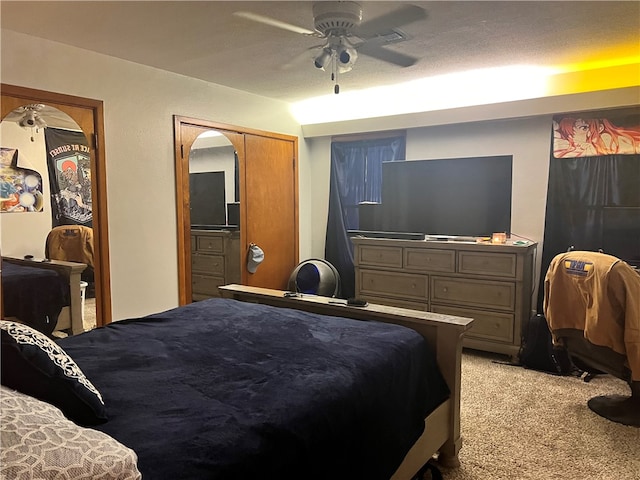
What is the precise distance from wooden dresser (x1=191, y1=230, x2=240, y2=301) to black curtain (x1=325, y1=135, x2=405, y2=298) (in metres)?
1.26

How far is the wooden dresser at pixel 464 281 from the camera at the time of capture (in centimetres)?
379

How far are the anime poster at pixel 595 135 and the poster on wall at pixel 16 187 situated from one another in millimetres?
4031

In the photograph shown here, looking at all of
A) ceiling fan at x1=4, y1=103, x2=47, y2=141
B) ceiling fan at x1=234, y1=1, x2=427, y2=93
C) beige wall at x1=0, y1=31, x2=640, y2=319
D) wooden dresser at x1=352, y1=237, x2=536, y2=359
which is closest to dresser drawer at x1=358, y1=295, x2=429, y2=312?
wooden dresser at x1=352, y1=237, x2=536, y2=359

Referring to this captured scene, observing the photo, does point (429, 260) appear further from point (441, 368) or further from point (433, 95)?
point (441, 368)

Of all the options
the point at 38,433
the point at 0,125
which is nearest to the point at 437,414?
the point at 38,433

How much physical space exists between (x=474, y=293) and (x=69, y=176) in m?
3.24

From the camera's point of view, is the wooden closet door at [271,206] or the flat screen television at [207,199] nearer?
the flat screen television at [207,199]

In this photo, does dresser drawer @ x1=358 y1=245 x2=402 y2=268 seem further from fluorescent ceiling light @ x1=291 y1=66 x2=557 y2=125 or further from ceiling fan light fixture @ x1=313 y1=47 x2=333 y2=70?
ceiling fan light fixture @ x1=313 y1=47 x2=333 y2=70

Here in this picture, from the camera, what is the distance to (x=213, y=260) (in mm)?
4301

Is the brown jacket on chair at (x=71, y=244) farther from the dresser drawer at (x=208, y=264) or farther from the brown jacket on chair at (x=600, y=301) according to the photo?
the brown jacket on chair at (x=600, y=301)

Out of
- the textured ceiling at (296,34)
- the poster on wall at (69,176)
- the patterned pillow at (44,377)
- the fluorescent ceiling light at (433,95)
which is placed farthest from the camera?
the fluorescent ceiling light at (433,95)

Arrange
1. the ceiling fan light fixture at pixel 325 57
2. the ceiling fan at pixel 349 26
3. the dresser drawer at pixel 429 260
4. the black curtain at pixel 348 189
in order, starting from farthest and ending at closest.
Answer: the black curtain at pixel 348 189, the dresser drawer at pixel 429 260, the ceiling fan light fixture at pixel 325 57, the ceiling fan at pixel 349 26

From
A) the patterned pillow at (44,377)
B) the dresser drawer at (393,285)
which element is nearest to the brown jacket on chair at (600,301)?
the dresser drawer at (393,285)

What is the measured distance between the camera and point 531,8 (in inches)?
99.0
